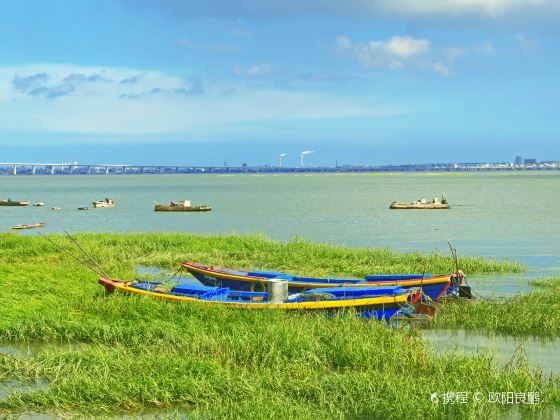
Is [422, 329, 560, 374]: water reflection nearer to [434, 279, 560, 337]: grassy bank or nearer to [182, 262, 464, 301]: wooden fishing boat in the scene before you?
[434, 279, 560, 337]: grassy bank

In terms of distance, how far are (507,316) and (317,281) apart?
5.71 m

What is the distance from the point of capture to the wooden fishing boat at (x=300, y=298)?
17.7m

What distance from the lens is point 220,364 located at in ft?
43.3

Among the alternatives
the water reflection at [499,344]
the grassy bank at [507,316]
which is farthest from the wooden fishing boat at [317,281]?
the water reflection at [499,344]

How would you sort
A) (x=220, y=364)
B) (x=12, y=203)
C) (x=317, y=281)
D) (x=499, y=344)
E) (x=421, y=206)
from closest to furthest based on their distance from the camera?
(x=220, y=364) → (x=499, y=344) → (x=317, y=281) → (x=421, y=206) → (x=12, y=203)

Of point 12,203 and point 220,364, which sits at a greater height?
point 220,364

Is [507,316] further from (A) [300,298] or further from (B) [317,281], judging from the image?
(B) [317,281]

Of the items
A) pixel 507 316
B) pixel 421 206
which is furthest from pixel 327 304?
pixel 421 206

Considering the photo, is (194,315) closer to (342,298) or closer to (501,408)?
(342,298)

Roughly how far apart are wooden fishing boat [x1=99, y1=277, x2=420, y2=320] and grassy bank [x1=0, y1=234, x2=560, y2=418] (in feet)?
1.27

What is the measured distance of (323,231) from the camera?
56156 mm

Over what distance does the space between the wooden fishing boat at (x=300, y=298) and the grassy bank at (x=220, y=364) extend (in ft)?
1.27

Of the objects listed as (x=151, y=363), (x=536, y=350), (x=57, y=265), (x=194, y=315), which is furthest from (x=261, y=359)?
(x=57, y=265)

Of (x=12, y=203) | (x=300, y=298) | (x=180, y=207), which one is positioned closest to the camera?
(x=300, y=298)
